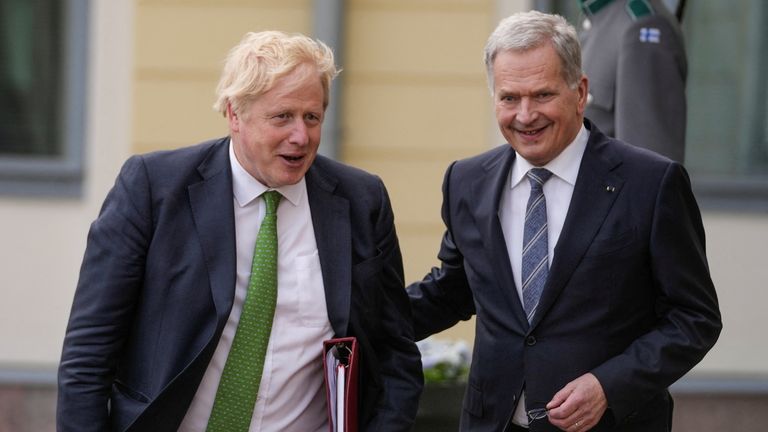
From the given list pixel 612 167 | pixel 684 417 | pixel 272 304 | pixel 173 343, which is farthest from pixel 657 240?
pixel 684 417

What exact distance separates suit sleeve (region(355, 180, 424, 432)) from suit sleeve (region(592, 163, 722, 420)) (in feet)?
1.55

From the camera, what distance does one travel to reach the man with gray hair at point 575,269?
3574mm

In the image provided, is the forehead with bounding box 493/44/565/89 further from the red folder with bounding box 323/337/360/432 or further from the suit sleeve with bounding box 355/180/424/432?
the red folder with bounding box 323/337/360/432

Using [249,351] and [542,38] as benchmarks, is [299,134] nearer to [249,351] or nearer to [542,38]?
[249,351]

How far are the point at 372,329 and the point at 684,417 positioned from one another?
4.05 meters

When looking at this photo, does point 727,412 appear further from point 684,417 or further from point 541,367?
point 541,367

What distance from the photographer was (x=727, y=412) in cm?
739

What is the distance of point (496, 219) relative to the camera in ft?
12.3

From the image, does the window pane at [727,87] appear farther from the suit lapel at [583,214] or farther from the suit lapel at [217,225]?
the suit lapel at [217,225]

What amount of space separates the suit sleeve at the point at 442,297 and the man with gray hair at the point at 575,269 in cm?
32

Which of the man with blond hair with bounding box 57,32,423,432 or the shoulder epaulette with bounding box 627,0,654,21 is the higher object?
the shoulder epaulette with bounding box 627,0,654,21

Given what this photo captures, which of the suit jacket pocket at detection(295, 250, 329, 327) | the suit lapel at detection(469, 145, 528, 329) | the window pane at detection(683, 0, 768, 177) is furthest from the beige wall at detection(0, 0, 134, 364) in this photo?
the suit jacket pocket at detection(295, 250, 329, 327)

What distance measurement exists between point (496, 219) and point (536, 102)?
321mm

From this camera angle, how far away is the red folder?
11.6 feet
